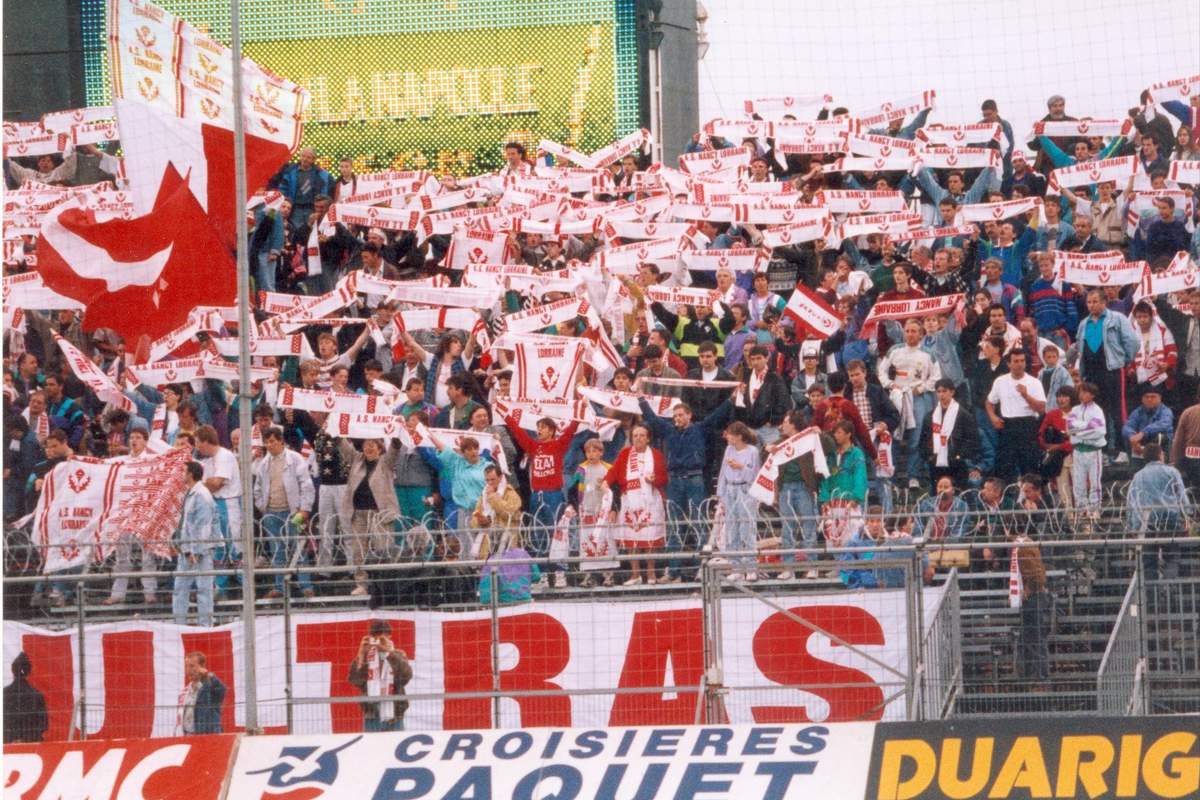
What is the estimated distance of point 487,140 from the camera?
63.5 feet

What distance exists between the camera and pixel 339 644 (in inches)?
416

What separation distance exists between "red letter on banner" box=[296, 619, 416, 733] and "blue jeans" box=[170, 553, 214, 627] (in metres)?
0.71

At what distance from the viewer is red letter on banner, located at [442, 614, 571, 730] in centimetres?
1037

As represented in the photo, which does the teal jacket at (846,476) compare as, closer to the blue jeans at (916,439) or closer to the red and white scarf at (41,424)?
the blue jeans at (916,439)

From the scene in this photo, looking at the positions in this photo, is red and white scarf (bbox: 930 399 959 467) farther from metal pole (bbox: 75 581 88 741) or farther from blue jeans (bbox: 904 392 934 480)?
metal pole (bbox: 75 581 88 741)

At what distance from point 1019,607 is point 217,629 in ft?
14.9

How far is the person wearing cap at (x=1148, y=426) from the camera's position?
41.1 feet

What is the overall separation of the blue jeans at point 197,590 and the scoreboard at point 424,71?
340 inches

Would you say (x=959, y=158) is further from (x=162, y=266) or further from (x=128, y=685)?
(x=128, y=685)

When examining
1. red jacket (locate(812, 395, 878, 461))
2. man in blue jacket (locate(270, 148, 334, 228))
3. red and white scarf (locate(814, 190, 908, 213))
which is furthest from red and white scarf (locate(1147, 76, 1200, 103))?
man in blue jacket (locate(270, 148, 334, 228))

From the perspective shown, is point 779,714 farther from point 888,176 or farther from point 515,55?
point 515,55

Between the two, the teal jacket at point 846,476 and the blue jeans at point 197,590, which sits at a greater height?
the teal jacket at point 846,476

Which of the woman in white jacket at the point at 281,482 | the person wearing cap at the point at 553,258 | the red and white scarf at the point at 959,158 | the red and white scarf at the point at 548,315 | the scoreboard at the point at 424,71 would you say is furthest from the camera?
the scoreboard at the point at 424,71

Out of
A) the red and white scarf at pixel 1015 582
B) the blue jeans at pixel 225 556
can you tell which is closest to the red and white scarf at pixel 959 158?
the red and white scarf at pixel 1015 582
